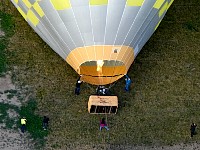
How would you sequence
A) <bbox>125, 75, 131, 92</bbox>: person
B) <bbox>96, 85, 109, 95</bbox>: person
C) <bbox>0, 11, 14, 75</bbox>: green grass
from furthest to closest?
<bbox>0, 11, 14, 75</bbox>: green grass → <bbox>125, 75, 131, 92</bbox>: person → <bbox>96, 85, 109, 95</bbox>: person

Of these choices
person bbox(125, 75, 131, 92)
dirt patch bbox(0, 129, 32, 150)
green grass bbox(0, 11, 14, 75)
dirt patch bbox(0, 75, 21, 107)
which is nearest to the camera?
dirt patch bbox(0, 129, 32, 150)

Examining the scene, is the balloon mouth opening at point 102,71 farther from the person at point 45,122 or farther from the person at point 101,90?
the person at point 45,122

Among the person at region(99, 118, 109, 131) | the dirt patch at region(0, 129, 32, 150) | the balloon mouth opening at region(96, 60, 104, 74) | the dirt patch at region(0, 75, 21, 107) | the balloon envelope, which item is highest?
the balloon envelope

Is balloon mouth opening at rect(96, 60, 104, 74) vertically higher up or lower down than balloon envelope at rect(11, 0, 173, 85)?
lower down

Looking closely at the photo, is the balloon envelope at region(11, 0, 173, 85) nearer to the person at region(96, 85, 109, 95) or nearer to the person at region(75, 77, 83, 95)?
the person at region(96, 85, 109, 95)

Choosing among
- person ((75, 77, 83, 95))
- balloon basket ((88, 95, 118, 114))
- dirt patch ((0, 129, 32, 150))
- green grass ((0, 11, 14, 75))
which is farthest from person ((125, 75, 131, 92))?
green grass ((0, 11, 14, 75))

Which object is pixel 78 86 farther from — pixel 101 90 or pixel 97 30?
pixel 97 30

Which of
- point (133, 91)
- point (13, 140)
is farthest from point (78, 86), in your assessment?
point (13, 140)
